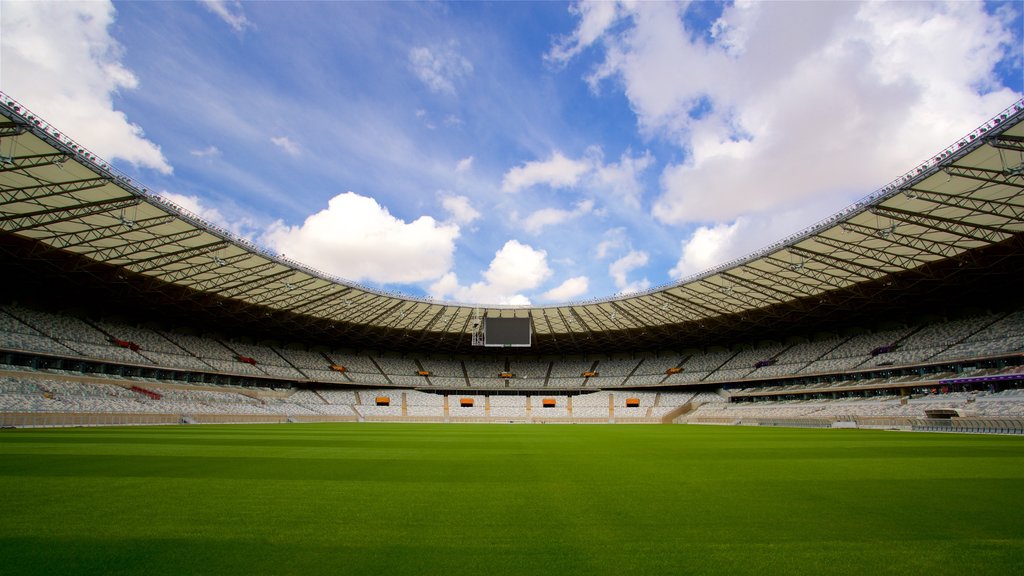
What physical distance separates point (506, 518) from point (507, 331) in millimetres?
49471

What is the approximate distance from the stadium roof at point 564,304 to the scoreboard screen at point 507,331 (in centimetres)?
130

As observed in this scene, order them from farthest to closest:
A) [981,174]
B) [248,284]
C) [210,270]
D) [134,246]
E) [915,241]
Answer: [248,284]
[210,270]
[134,246]
[915,241]
[981,174]

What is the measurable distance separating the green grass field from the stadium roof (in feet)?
55.5

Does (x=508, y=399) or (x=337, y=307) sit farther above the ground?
(x=337, y=307)

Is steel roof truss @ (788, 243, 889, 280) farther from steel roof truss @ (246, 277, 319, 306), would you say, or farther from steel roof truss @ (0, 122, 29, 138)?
steel roof truss @ (0, 122, 29, 138)

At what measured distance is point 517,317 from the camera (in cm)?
5694

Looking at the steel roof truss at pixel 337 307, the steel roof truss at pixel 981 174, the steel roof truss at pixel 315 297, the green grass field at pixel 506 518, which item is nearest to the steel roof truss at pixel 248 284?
the steel roof truss at pixel 315 297

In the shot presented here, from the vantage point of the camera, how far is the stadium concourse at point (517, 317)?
26.8 meters

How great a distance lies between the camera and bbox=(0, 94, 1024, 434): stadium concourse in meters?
26.8

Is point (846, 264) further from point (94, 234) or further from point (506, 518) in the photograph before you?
point (94, 234)

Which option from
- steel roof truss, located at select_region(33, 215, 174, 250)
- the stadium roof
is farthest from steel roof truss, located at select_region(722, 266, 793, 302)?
steel roof truss, located at select_region(33, 215, 174, 250)

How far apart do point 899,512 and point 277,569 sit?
754 centimetres

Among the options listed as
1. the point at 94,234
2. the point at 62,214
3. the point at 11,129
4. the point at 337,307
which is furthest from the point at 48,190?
the point at 337,307

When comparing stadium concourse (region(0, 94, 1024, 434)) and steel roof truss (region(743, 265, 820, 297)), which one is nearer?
stadium concourse (region(0, 94, 1024, 434))
